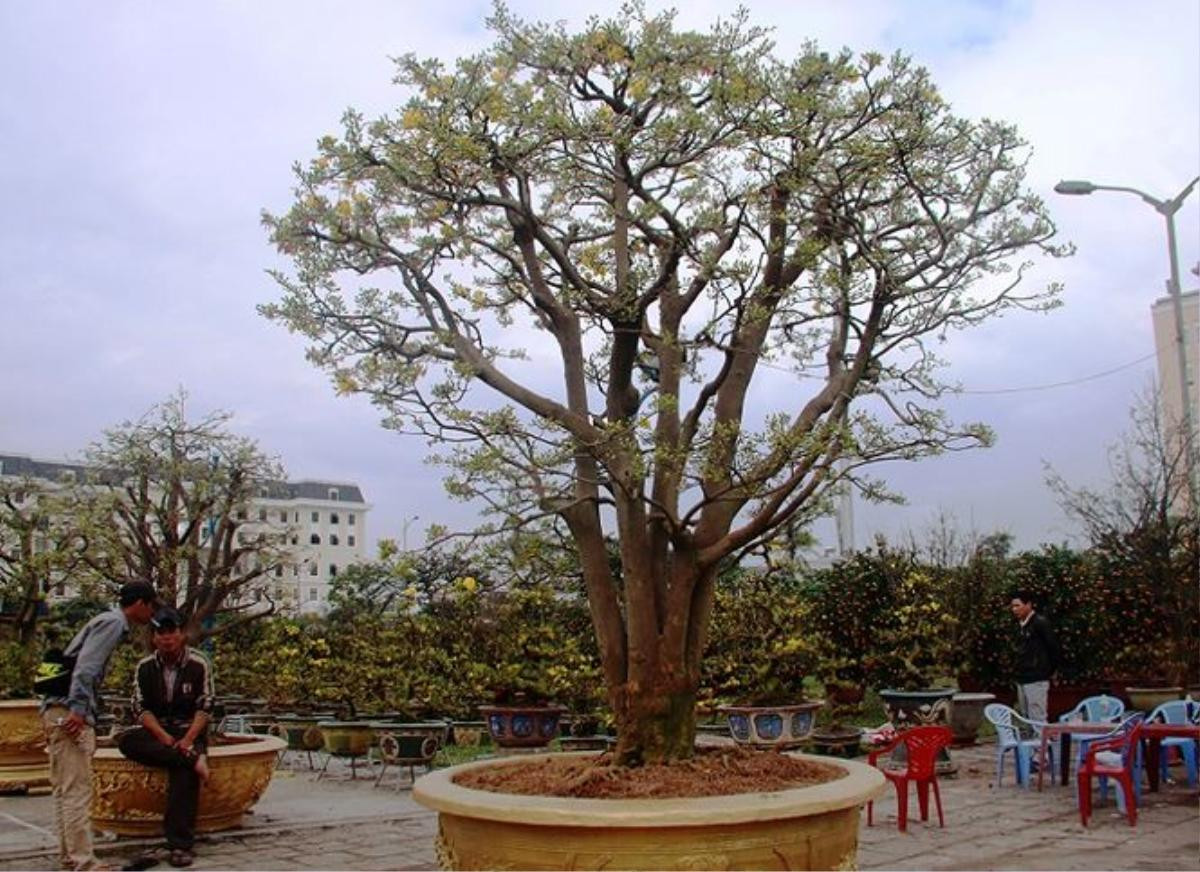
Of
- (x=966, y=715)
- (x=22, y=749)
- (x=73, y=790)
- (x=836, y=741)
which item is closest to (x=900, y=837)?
(x=836, y=741)

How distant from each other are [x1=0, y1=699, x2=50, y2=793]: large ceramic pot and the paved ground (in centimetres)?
50

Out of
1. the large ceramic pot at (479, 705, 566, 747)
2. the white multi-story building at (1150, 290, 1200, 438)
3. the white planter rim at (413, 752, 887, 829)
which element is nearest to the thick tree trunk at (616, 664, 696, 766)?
the white planter rim at (413, 752, 887, 829)

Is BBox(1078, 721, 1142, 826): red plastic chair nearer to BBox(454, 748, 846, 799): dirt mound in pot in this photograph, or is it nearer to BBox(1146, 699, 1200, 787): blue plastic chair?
BBox(1146, 699, 1200, 787): blue plastic chair

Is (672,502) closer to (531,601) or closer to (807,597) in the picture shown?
(531,601)

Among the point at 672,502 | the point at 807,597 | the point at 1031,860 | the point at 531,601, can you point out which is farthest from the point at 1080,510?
the point at 672,502

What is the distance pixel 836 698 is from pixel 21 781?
7.55 metres

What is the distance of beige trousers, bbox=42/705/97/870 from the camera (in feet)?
18.2

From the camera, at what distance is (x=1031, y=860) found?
5727mm

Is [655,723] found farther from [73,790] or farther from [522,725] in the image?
[522,725]

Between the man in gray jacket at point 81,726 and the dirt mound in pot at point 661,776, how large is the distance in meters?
2.11

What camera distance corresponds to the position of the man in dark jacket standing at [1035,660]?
28.3ft

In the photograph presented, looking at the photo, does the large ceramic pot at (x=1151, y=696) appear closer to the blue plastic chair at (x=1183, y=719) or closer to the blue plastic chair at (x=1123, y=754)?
the blue plastic chair at (x=1183, y=719)

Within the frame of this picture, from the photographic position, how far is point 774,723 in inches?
352

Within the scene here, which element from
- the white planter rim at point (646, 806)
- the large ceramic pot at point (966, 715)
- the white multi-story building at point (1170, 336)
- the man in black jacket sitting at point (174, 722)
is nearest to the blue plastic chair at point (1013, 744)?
the large ceramic pot at point (966, 715)
